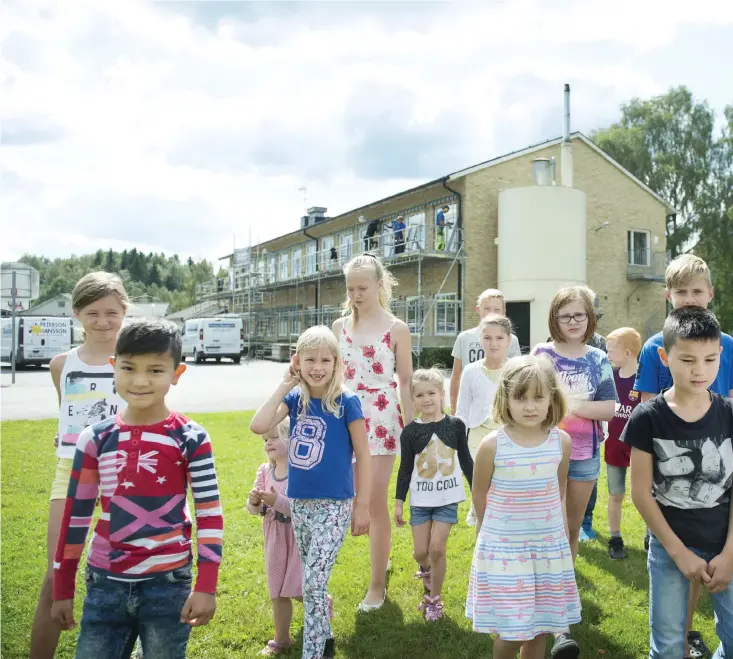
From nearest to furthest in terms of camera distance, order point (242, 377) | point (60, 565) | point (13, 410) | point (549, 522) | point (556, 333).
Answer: point (60, 565) → point (549, 522) → point (556, 333) → point (13, 410) → point (242, 377)

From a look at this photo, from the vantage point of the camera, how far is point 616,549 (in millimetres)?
5086

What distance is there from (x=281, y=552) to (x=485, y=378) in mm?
2161

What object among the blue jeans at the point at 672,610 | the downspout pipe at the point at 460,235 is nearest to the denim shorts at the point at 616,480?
the blue jeans at the point at 672,610

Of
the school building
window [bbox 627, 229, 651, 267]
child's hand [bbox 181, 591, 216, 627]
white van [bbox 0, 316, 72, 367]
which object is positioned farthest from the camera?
window [bbox 627, 229, 651, 267]

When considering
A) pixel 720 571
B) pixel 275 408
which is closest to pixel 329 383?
pixel 275 408

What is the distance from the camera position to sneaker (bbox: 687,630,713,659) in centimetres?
343

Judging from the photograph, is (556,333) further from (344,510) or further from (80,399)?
(80,399)

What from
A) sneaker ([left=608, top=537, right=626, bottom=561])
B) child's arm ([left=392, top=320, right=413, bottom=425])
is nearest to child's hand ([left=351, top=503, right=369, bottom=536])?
child's arm ([left=392, top=320, right=413, bottom=425])

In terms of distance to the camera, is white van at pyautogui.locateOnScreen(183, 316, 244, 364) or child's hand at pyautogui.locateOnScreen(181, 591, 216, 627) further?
white van at pyautogui.locateOnScreen(183, 316, 244, 364)

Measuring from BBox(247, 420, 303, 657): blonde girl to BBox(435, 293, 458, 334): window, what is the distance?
22.9 m

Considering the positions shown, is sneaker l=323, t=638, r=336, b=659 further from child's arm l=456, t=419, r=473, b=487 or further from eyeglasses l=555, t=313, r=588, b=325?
eyeglasses l=555, t=313, r=588, b=325

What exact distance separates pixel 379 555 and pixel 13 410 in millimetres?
12365

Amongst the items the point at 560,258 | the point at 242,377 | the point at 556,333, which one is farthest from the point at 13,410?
the point at 560,258

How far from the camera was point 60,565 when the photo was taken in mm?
2342
